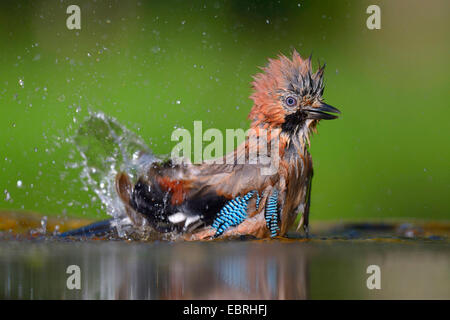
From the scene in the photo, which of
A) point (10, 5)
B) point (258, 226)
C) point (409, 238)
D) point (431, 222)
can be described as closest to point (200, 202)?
point (258, 226)

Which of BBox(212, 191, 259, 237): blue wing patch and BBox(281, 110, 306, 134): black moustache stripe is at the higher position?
BBox(281, 110, 306, 134): black moustache stripe

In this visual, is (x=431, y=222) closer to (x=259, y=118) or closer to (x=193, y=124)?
(x=259, y=118)

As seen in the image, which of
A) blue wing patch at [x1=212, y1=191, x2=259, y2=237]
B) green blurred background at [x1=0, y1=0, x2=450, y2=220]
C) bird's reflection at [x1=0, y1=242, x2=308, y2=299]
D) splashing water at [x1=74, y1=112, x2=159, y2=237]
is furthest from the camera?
green blurred background at [x1=0, y1=0, x2=450, y2=220]

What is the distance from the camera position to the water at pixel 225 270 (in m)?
2.84

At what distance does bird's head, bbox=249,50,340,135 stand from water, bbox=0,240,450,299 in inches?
43.1

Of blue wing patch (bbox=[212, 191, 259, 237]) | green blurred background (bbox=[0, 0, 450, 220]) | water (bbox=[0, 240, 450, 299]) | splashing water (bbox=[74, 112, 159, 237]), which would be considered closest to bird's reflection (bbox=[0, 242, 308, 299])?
water (bbox=[0, 240, 450, 299])

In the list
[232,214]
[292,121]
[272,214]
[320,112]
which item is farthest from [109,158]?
[320,112]

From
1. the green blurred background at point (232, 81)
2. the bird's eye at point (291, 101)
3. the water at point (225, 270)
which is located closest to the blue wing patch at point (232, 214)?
the water at point (225, 270)

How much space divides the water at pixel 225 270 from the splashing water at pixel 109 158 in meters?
0.73

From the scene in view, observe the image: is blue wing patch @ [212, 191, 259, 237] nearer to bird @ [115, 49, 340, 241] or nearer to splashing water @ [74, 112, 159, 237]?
bird @ [115, 49, 340, 241]

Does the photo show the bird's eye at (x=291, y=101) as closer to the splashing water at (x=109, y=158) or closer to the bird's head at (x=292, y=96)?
the bird's head at (x=292, y=96)

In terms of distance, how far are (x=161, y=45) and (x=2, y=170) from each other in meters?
2.24

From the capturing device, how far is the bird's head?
516 cm

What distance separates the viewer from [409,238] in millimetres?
4711
